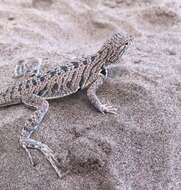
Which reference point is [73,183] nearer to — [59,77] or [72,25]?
[59,77]

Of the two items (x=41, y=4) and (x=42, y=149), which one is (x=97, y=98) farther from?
(x=41, y=4)

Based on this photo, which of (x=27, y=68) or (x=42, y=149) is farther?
(x=27, y=68)

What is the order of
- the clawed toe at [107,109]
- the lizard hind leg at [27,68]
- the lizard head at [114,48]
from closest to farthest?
the clawed toe at [107,109] → the lizard head at [114,48] → the lizard hind leg at [27,68]

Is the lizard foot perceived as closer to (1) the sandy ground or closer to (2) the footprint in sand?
(1) the sandy ground

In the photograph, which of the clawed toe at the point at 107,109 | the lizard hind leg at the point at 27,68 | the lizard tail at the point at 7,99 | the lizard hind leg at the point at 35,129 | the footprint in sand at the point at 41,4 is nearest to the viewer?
the lizard hind leg at the point at 35,129

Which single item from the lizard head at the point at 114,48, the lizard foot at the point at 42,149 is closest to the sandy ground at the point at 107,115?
the lizard foot at the point at 42,149

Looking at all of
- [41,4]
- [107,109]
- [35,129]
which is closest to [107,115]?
[107,109]

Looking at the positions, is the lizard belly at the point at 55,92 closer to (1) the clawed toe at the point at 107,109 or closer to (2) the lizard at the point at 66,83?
(2) the lizard at the point at 66,83
